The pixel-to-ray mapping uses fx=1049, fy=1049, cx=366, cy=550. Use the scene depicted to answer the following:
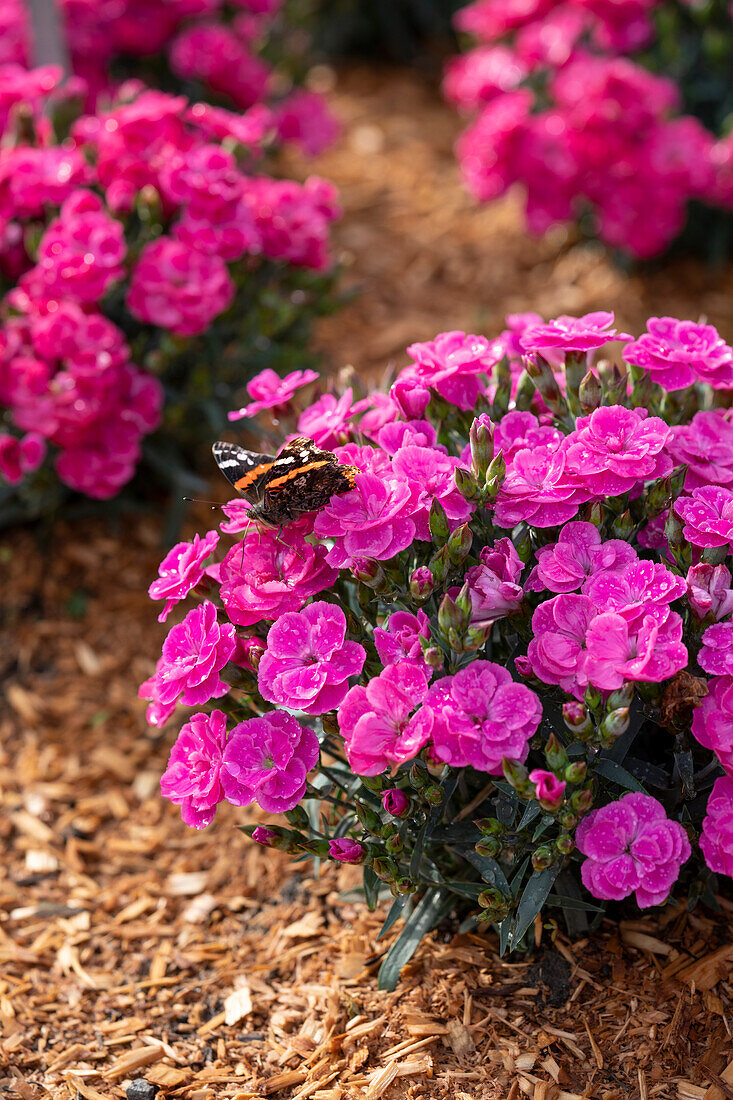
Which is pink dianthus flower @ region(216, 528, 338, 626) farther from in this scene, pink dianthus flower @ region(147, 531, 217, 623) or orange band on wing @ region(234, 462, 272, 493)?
orange band on wing @ region(234, 462, 272, 493)

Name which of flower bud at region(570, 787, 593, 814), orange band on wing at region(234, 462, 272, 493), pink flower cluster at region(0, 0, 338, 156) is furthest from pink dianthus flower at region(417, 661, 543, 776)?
pink flower cluster at region(0, 0, 338, 156)

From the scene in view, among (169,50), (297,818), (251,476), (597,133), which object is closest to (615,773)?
(297,818)

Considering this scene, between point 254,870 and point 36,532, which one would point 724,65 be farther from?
point 254,870

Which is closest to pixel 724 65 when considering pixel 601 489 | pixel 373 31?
pixel 373 31

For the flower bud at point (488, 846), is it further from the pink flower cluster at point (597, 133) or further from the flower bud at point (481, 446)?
the pink flower cluster at point (597, 133)

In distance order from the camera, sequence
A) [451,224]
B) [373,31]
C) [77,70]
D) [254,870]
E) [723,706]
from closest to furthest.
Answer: [723,706] → [254,870] → [77,70] → [451,224] → [373,31]

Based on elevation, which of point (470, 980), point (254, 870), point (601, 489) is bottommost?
point (254, 870)

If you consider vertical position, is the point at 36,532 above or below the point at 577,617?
below

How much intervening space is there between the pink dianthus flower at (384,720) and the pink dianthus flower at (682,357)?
2.71 ft

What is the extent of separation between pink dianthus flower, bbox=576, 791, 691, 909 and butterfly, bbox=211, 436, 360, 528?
2.32 feet

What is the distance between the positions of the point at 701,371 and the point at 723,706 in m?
0.72

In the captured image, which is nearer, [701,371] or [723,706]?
[723,706]

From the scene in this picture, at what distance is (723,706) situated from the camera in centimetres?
170

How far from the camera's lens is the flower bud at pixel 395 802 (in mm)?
1739
